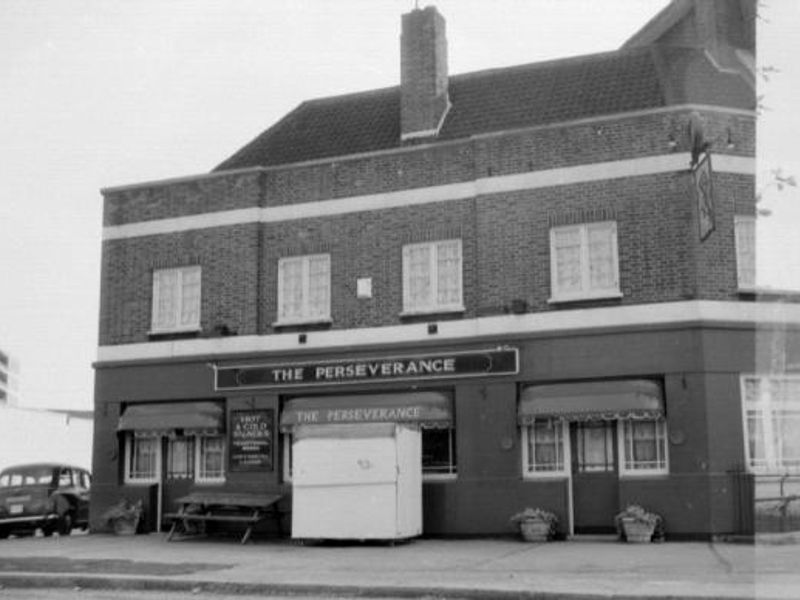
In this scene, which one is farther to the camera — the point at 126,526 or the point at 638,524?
the point at 126,526

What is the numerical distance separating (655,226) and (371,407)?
6226mm

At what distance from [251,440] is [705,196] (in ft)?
33.1

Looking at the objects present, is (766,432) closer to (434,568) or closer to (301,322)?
(434,568)

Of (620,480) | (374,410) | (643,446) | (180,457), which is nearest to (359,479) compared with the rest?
(374,410)

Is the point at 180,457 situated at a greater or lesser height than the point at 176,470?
greater

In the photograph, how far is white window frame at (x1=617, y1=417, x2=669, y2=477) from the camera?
17859 millimetres

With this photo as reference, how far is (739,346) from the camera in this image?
1775 centimetres

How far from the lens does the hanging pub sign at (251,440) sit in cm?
2077

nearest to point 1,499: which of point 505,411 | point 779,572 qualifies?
point 505,411

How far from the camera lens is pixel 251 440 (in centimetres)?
2094

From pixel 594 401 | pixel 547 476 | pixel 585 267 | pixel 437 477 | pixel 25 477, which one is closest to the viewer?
pixel 594 401

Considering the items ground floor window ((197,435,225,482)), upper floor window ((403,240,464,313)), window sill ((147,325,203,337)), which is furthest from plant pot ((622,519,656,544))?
window sill ((147,325,203,337))

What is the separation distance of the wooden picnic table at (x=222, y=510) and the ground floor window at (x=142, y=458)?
5.32 ft

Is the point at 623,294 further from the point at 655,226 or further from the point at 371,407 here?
the point at 371,407
